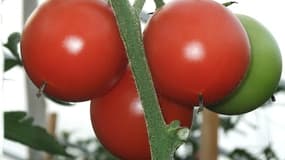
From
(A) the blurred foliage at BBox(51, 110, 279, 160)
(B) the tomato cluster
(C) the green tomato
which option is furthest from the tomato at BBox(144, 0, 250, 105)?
(A) the blurred foliage at BBox(51, 110, 279, 160)

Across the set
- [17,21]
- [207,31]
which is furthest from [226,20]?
[17,21]

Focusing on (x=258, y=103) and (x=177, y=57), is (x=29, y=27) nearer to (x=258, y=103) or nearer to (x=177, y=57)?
(x=177, y=57)

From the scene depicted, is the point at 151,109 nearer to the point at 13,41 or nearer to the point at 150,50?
the point at 150,50

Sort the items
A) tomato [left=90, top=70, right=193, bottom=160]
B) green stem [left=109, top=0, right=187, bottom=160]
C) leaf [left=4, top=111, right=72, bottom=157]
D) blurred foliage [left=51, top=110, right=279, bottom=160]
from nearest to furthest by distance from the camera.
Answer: green stem [left=109, top=0, right=187, bottom=160], tomato [left=90, top=70, right=193, bottom=160], leaf [left=4, top=111, right=72, bottom=157], blurred foliage [left=51, top=110, right=279, bottom=160]

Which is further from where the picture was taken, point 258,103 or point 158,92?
point 258,103

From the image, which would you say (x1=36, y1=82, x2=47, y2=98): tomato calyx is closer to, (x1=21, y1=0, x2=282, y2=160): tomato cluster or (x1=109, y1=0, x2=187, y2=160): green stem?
(x1=21, y1=0, x2=282, y2=160): tomato cluster

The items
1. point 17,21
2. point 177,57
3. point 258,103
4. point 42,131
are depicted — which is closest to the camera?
point 177,57

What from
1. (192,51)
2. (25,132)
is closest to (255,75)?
(192,51)

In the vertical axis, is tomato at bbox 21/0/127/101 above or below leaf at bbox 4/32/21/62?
above
